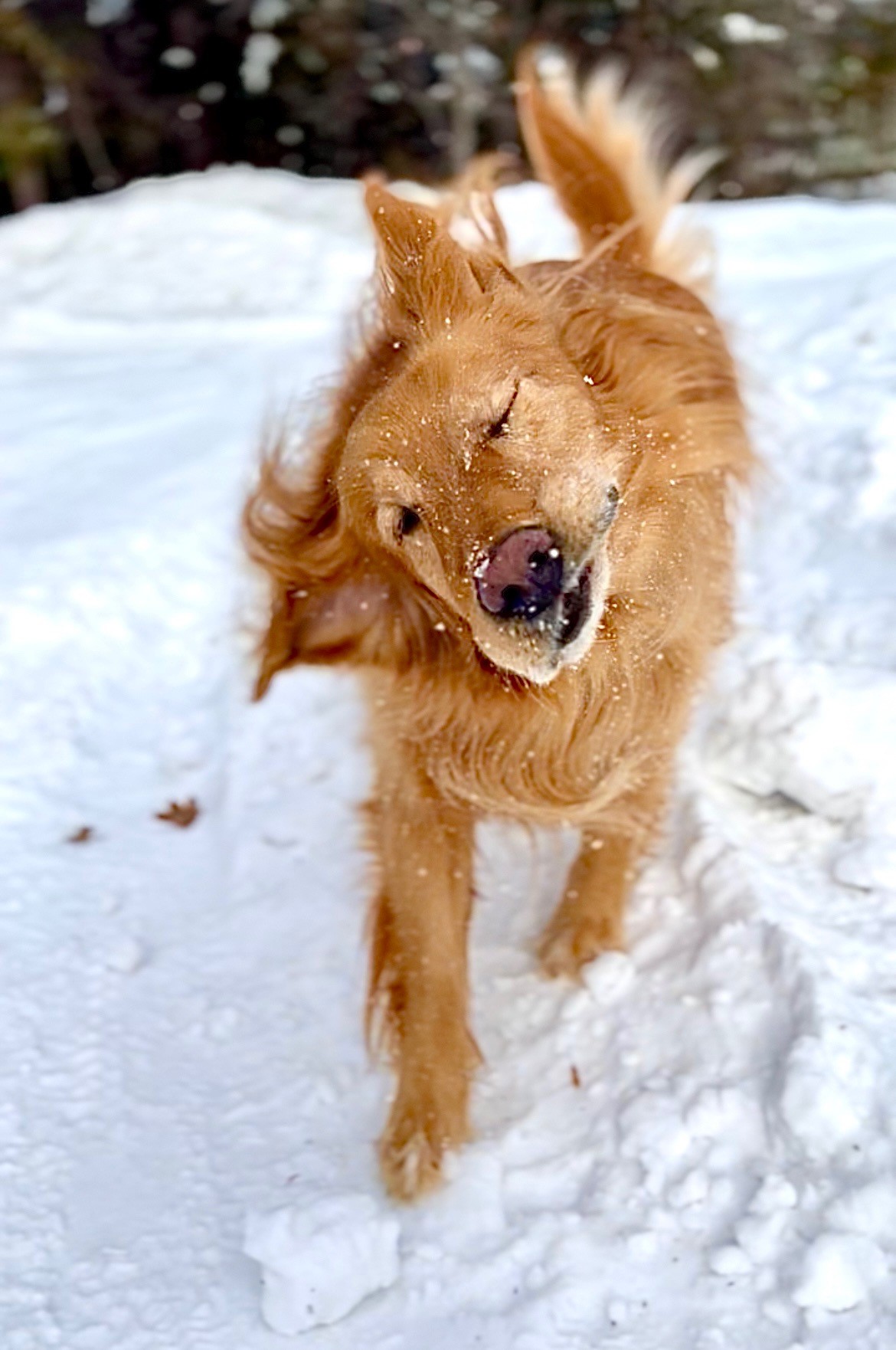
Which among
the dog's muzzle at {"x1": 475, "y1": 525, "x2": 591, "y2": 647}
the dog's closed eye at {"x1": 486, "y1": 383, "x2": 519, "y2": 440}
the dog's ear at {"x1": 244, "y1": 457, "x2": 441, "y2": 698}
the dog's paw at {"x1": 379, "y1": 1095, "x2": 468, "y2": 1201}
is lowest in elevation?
the dog's paw at {"x1": 379, "y1": 1095, "x2": 468, "y2": 1201}

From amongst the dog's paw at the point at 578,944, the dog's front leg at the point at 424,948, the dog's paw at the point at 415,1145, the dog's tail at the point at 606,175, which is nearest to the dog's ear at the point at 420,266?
the dog's front leg at the point at 424,948

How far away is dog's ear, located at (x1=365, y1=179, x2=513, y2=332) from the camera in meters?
2.12

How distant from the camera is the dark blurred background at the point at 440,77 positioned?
904 cm

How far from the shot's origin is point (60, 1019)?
109 inches

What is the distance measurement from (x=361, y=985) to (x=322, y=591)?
36.9 inches

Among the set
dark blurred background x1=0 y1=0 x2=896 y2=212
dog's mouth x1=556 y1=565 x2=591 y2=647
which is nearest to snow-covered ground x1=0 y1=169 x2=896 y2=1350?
dog's mouth x1=556 y1=565 x2=591 y2=647

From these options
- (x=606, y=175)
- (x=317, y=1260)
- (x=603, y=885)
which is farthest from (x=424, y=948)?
(x=606, y=175)

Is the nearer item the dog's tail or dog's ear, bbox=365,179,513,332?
dog's ear, bbox=365,179,513,332

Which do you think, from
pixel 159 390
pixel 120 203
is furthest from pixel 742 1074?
pixel 120 203

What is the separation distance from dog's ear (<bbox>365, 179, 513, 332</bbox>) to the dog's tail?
1075 mm

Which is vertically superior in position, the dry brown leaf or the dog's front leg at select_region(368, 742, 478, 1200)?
the dog's front leg at select_region(368, 742, 478, 1200)

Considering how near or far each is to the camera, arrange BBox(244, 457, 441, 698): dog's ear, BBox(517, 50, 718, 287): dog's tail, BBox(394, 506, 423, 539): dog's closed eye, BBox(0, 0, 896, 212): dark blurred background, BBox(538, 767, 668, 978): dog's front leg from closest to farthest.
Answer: BBox(394, 506, 423, 539): dog's closed eye
BBox(244, 457, 441, 698): dog's ear
BBox(538, 767, 668, 978): dog's front leg
BBox(517, 50, 718, 287): dog's tail
BBox(0, 0, 896, 212): dark blurred background

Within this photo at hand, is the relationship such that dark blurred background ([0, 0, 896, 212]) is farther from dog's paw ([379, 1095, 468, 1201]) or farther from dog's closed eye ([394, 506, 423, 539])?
dog's paw ([379, 1095, 468, 1201])

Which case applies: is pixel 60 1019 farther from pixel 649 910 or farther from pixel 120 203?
pixel 120 203
